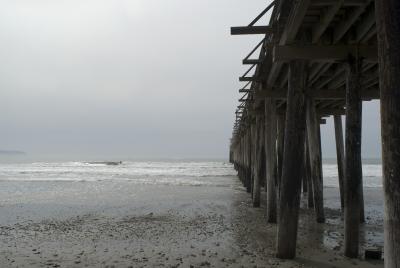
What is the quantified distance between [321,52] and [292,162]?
1.71 metres

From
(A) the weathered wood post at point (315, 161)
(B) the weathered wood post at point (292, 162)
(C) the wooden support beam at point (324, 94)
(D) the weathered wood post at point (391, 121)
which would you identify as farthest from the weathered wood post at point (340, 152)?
(D) the weathered wood post at point (391, 121)

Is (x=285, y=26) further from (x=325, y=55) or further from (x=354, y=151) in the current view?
(x=354, y=151)

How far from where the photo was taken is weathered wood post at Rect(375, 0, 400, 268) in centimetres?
319

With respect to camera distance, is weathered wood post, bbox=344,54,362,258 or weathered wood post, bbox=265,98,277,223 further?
weathered wood post, bbox=265,98,277,223

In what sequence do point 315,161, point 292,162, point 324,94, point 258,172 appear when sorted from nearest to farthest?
point 292,162
point 324,94
point 315,161
point 258,172

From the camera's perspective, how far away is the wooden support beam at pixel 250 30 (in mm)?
6328

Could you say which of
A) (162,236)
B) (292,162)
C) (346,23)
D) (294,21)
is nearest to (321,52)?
(346,23)

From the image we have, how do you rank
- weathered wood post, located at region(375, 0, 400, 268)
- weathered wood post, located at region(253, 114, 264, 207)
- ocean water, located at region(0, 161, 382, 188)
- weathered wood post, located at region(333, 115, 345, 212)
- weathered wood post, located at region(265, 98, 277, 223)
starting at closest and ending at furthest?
weathered wood post, located at region(375, 0, 400, 268) → weathered wood post, located at region(265, 98, 277, 223) → weathered wood post, located at region(333, 115, 345, 212) → weathered wood post, located at region(253, 114, 264, 207) → ocean water, located at region(0, 161, 382, 188)

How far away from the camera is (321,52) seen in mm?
6090

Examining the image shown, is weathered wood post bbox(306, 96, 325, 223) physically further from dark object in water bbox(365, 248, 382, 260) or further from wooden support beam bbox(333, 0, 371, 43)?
dark object in water bbox(365, 248, 382, 260)

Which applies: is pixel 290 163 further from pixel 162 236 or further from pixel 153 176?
pixel 153 176

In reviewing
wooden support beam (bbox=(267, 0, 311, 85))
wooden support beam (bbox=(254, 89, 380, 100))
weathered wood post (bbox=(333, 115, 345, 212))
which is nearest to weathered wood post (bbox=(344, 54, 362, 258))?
wooden support beam (bbox=(267, 0, 311, 85))

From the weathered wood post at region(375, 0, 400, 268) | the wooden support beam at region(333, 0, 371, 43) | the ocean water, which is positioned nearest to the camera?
the weathered wood post at region(375, 0, 400, 268)

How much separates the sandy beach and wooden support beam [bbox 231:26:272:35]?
359cm
